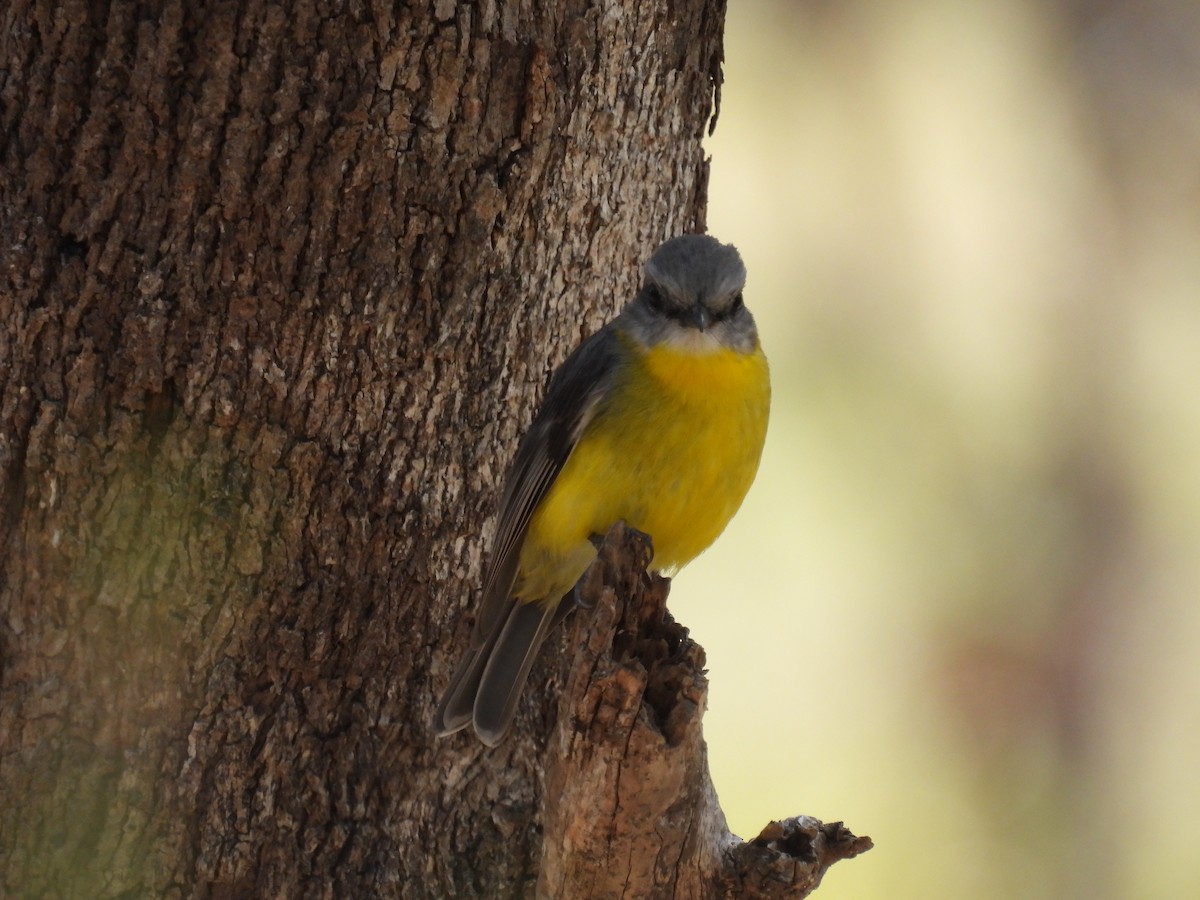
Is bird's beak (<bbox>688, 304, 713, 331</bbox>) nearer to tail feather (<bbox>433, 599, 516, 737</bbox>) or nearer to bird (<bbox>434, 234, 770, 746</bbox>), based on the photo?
bird (<bbox>434, 234, 770, 746</bbox>)

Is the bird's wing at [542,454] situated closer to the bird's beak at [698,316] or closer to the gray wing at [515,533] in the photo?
the gray wing at [515,533]

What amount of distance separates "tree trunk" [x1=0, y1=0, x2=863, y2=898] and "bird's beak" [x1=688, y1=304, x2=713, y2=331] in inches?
18.0

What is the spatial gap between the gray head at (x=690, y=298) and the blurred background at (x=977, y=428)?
10.4 ft

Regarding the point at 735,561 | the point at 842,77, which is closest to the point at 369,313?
the point at 735,561

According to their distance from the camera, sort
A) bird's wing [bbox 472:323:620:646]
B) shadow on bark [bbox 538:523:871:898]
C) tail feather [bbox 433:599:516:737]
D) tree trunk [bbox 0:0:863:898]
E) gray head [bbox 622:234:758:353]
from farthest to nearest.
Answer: gray head [bbox 622:234:758:353], bird's wing [bbox 472:323:620:646], tail feather [bbox 433:599:516:737], tree trunk [bbox 0:0:863:898], shadow on bark [bbox 538:523:871:898]

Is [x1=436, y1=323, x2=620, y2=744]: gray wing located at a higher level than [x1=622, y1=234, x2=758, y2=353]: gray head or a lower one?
lower

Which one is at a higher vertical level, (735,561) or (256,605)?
(735,561)

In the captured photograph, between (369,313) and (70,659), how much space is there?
1068 millimetres

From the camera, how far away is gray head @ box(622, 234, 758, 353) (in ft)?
12.1

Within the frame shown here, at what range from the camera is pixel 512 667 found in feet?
12.0

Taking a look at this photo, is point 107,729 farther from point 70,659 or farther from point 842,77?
point 842,77

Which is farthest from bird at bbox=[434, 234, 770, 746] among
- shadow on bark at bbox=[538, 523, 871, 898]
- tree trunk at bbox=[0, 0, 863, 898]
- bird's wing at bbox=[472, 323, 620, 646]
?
shadow on bark at bbox=[538, 523, 871, 898]

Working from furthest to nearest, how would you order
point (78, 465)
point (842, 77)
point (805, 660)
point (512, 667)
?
point (842, 77) < point (805, 660) < point (512, 667) < point (78, 465)

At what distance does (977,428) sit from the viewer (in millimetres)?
6992
